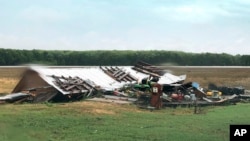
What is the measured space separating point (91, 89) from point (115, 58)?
1229 inches

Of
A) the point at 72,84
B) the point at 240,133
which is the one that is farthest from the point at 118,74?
the point at 240,133

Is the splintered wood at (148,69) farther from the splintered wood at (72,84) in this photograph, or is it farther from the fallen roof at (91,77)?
the splintered wood at (72,84)

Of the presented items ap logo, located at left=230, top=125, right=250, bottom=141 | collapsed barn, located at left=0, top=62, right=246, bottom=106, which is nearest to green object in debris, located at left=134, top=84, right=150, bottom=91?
collapsed barn, located at left=0, top=62, right=246, bottom=106

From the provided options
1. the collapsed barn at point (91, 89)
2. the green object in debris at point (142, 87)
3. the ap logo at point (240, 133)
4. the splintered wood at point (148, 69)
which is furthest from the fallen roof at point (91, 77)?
the ap logo at point (240, 133)

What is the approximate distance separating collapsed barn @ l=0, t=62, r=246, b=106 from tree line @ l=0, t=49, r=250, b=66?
1.46 m

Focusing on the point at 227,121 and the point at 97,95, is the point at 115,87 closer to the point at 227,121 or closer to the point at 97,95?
the point at 97,95

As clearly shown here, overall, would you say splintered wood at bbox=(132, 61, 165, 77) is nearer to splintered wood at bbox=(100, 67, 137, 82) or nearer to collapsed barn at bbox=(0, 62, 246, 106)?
collapsed barn at bbox=(0, 62, 246, 106)

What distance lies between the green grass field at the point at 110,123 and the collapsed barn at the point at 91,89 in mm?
3412

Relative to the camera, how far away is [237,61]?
8856cm

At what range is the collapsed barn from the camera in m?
32.2

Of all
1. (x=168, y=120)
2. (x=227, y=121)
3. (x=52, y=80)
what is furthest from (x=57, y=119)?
(x=52, y=80)

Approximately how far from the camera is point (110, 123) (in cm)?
2184

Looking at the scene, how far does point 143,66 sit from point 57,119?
92.2 ft

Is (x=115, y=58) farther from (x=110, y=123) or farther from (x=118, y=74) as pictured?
(x=110, y=123)
